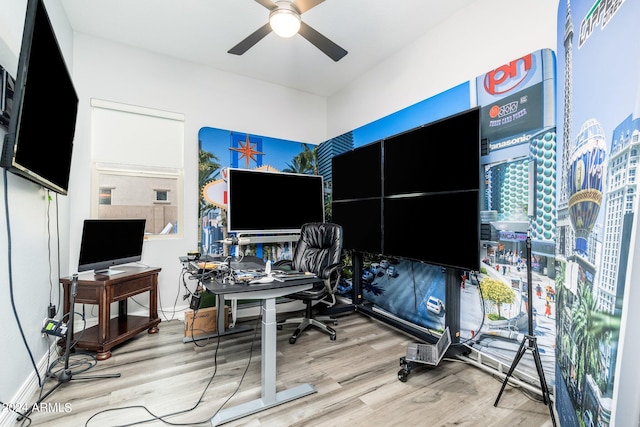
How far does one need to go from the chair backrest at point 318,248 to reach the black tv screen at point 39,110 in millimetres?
2177

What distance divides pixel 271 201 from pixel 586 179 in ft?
10.2

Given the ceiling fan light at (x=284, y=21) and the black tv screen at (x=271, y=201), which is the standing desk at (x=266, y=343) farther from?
the ceiling fan light at (x=284, y=21)

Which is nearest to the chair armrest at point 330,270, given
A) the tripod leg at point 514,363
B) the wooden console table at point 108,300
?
the tripod leg at point 514,363

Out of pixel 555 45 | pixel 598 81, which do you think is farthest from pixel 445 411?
pixel 555 45

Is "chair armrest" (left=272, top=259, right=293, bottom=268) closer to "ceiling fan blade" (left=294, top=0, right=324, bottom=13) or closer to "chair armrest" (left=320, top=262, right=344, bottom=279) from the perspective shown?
"chair armrest" (left=320, top=262, right=344, bottom=279)

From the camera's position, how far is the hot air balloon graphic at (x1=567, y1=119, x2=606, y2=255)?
3.79 feet

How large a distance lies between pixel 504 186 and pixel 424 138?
0.78 m

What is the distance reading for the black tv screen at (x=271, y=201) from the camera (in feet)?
11.7

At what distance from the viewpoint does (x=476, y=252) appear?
2.14m

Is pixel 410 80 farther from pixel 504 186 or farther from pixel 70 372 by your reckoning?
pixel 70 372

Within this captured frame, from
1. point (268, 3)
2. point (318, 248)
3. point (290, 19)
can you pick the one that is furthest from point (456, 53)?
point (318, 248)

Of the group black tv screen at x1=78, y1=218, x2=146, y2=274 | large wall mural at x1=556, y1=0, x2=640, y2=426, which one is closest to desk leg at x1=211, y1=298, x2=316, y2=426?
large wall mural at x1=556, y1=0, x2=640, y2=426

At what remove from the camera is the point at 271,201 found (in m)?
3.77

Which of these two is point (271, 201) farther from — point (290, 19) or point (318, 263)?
point (290, 19)
